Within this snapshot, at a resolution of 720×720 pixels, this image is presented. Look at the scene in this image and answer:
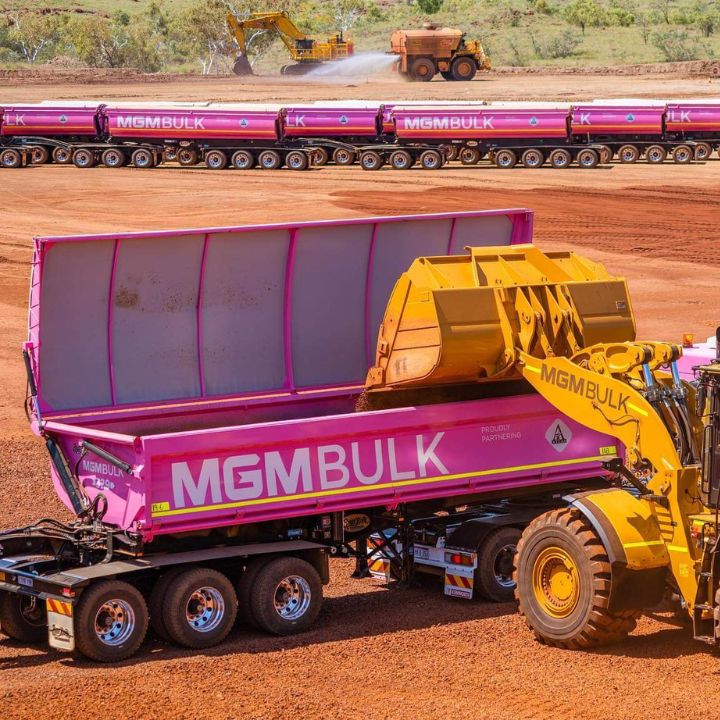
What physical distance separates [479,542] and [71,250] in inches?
164

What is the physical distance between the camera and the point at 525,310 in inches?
445

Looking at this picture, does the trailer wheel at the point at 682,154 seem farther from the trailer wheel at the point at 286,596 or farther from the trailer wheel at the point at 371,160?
the trailer wheel at the point at 286,596

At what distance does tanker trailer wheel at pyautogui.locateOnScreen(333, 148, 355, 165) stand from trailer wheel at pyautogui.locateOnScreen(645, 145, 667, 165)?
9387 millimetres

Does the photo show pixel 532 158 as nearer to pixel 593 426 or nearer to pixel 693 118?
pixel 693 118

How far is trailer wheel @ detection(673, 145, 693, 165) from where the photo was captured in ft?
145

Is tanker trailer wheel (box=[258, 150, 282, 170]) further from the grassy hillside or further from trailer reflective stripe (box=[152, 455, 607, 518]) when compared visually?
the grassy hillside

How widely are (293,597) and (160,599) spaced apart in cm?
108

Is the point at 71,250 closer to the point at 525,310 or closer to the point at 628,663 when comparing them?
the point at 525,310

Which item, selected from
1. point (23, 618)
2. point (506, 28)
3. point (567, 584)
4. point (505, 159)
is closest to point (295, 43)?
point (506, 28)

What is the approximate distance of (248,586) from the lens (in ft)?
34.5

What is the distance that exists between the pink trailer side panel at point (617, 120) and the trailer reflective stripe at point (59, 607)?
3534 cm

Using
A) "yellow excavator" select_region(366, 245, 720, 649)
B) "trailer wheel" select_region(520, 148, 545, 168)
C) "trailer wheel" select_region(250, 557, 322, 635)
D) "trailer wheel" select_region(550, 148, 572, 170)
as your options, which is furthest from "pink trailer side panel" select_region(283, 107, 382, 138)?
"trailer wheel" select_region(250, 557, 322, 635)

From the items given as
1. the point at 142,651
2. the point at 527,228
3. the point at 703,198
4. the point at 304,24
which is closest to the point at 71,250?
the point at 142,651

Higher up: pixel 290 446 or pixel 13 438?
pixel 290 446
